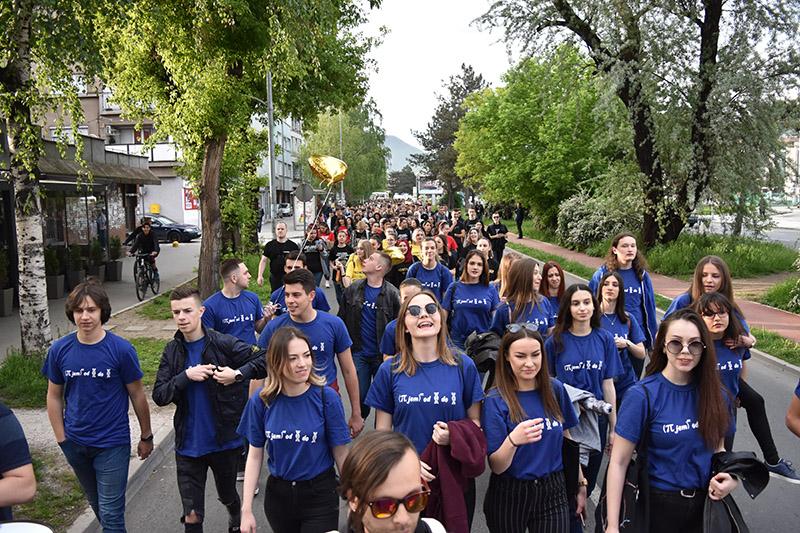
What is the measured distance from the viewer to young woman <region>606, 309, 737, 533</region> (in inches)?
126

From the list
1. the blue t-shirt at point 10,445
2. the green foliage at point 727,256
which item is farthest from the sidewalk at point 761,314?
the blue t-shirt at point 10,445

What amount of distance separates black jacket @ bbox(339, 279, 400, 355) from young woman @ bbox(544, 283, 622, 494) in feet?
6.37

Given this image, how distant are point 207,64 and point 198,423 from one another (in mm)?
10723

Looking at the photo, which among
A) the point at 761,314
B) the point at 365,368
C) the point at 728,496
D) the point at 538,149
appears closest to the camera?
the point at 728,496

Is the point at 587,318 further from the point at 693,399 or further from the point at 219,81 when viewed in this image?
the point at 219,81

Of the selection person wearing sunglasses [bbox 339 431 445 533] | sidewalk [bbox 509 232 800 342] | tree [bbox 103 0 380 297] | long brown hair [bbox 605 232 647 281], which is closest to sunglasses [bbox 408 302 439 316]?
person wearing sunglasses [bbox 339 431 445 533]

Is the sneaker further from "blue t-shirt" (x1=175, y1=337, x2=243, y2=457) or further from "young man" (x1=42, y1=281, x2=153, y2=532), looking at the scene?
"young man" (x1=42, y1=281, x2=153, y2=532)

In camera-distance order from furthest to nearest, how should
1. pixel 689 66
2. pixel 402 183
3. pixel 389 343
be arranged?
1. pixel 402 183
2. pixel 689 66
3. pixel 389 343

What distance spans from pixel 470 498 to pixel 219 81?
11.7 meters

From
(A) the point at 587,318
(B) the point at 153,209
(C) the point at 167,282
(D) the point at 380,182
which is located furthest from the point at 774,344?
(D) the point at 380,182

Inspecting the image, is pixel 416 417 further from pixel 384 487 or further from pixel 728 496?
pixel 384 487

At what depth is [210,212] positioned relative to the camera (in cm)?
1539

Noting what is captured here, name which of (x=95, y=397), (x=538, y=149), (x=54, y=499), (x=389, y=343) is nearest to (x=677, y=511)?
(x=389, y=343)

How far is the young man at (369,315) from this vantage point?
636cm
